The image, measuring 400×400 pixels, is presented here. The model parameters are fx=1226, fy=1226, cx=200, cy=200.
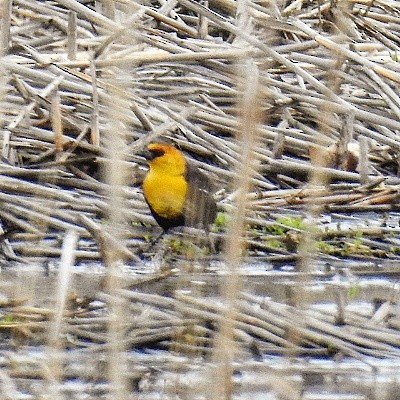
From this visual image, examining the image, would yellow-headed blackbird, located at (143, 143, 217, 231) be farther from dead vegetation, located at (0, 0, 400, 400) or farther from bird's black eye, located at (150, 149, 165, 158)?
dead vegetation, located at (0, 0, 400, 400)

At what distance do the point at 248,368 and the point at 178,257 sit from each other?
4.63 feet

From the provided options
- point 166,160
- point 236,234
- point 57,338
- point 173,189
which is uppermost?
A: point 166,160

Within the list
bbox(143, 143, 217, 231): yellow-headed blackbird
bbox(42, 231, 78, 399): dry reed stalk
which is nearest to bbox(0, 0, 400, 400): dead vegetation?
bbox(42, 231, 78, 399): dry reed stalk

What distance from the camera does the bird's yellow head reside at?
5199mm

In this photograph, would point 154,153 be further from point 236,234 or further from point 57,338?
point 236,234

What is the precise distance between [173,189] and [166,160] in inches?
5.0

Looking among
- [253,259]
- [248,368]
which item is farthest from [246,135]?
[253,259]

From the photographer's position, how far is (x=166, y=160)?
5.21 metres

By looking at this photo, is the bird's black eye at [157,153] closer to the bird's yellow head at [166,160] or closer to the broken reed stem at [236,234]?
the bird's yellow head at [166,160]

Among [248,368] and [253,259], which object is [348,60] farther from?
[248,368]

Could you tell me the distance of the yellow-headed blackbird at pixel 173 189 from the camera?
202 inches

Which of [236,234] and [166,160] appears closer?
[236,234]

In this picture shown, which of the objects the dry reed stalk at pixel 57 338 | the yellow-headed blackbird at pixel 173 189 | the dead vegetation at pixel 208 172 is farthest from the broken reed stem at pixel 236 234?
the yellow-headed blackbird at pixel 173 189

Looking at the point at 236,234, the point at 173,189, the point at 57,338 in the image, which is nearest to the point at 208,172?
the point at 173,189
